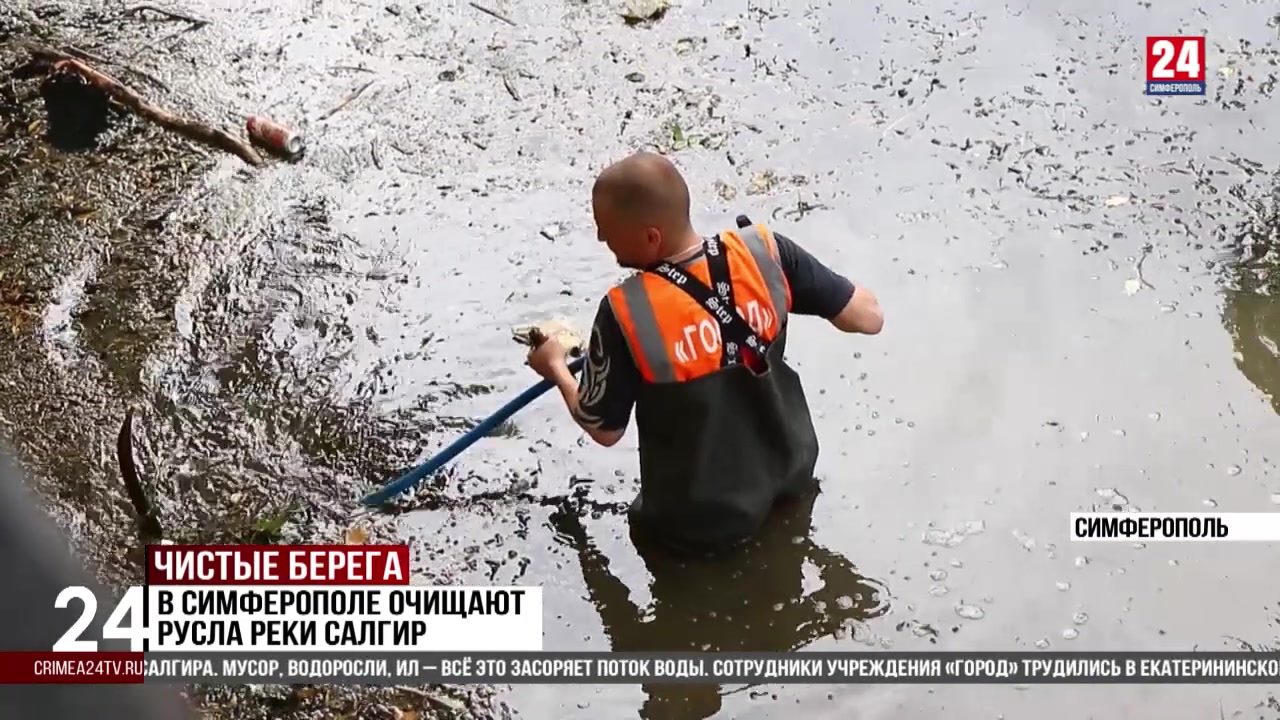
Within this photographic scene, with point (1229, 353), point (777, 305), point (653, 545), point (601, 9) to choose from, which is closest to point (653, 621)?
point (653, 545)

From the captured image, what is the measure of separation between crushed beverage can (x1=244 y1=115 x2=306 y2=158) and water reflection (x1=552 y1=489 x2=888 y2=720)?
2.13 metres

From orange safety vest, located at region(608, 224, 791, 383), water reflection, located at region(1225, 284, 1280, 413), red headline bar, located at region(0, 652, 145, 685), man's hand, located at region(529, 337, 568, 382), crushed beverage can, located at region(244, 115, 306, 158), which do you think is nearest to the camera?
red headline bar, located at region(0, 652, 145, 685)

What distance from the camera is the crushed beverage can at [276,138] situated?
176 inches

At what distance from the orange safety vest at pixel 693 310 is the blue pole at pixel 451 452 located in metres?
0.48

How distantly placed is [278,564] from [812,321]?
1.85 meters

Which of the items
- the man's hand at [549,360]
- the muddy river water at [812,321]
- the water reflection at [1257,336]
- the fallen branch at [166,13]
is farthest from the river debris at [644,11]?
the water reflection at [1257,336]

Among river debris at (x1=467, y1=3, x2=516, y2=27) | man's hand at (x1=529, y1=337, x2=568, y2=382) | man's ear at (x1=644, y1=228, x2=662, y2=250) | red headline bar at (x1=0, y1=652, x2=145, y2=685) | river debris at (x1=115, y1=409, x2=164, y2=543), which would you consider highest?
river debris at (x1=467, y1=3, x2=516, y2=27)

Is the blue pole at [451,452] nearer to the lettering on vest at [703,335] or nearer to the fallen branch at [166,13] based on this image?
the lettering on vest at [703,335]

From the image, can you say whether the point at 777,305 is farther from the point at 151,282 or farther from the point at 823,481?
the point at 151,282

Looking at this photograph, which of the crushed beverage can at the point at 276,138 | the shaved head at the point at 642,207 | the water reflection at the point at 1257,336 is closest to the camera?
the shaved head at the point at 642,207

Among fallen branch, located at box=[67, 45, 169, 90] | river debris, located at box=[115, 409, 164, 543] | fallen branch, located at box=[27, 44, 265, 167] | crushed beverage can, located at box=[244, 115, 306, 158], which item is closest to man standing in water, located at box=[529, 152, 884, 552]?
river debris, located at box=[115, 409, 164, 543]

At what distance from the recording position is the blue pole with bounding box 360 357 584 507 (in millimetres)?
3150

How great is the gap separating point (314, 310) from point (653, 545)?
1.51 meters

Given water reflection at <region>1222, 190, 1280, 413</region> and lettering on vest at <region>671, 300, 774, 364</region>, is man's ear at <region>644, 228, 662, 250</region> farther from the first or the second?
water reflection at <region>1222, 190, 1280, 413</region>
